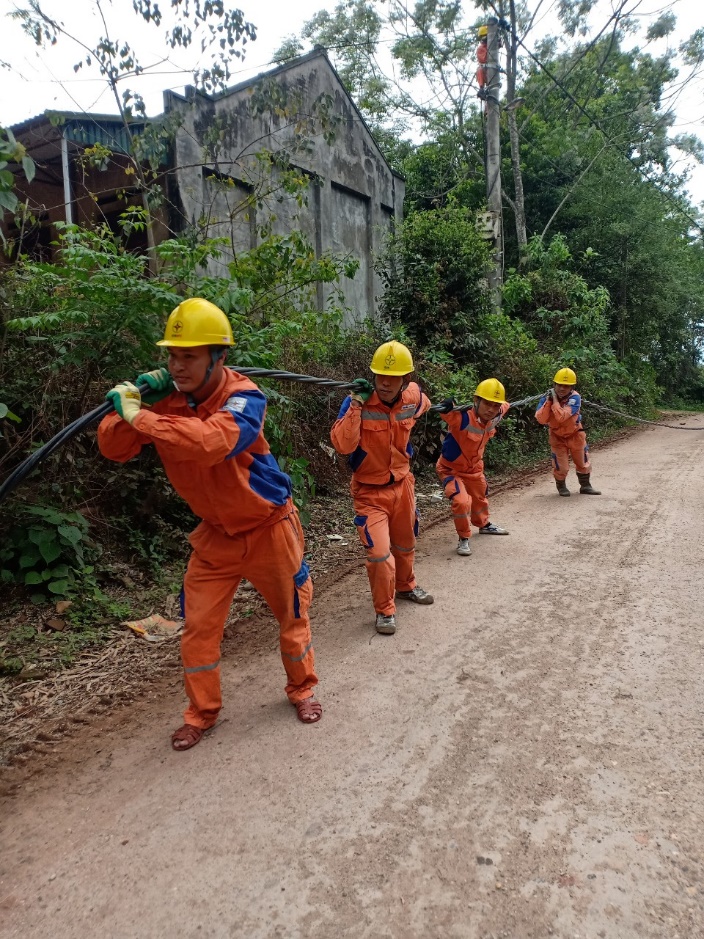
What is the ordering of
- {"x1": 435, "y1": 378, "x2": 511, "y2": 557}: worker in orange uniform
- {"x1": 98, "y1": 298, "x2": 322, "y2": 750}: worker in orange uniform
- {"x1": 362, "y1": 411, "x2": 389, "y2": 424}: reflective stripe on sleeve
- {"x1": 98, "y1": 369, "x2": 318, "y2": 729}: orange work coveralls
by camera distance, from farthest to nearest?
{"x1": 435, "y1": 378, "x2": 511, "y2": 557}: worker in orange uniform → {"x1": 362, "y1": 411, "x2": 389, "y2": 424}: reflective stripe on sleeve → {"x1": 98, "y1": 369, "x2": 318, "y2": 729}: orange work coveralls → {"x1": 98, "y1": 298, "x2": 322, "y2": 750}: worker in orange uniform

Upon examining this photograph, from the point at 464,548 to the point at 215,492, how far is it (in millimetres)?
3703

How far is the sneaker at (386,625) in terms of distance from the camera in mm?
4352

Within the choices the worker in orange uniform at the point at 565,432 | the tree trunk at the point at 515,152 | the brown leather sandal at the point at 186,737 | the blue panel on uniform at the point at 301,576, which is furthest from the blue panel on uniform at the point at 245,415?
the tree trunk at the point at 515,152

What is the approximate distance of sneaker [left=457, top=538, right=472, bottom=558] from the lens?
6223 mm

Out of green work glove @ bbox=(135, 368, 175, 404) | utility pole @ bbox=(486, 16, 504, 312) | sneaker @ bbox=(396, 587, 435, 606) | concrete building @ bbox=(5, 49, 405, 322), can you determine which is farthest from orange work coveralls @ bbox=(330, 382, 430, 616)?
utility pole @ bbox=(486, 16, 504, 312)

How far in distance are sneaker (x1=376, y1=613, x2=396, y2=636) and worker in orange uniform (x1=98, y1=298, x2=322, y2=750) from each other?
104 cm

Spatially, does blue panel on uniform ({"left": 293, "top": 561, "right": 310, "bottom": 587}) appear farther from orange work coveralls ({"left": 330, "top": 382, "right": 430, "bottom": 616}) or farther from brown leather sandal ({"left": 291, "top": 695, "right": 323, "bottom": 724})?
orange work coveralls ({"left": 330, "top": 382, "right": 430, "bottom": 616})

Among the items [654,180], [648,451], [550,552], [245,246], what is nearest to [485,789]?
[550,552]

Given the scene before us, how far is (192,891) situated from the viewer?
2.23 m

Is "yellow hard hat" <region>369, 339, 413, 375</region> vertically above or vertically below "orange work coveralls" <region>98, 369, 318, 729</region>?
above

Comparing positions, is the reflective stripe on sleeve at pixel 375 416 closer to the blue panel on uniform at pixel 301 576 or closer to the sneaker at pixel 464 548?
the blue panel on uniform at pixel 301 576

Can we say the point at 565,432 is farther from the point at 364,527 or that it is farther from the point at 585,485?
the point at 364,527

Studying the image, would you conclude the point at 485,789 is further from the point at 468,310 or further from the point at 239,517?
the point at 468,310

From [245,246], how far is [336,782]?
8280 mm
